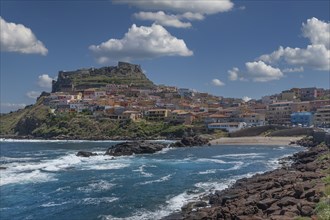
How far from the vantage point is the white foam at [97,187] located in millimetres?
39844

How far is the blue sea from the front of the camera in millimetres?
31844

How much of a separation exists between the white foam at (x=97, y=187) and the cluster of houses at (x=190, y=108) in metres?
77.7

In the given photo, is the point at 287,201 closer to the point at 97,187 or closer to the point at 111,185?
the point at 97,187

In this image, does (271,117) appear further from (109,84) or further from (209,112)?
(109,84)

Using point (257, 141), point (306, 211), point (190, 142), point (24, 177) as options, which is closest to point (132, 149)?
point (190, 142)

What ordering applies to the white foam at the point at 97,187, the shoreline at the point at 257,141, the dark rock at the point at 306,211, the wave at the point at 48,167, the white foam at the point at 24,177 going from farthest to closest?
the shoreline at the point at 257,141 → the wave at the point at 48,167 → the white foam at the point at 24,177 → the white foam at the point at 97,187 → the dark rock at the point at 306,211

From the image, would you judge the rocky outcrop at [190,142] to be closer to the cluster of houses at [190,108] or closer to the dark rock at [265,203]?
the cluster of houses at [190,108]

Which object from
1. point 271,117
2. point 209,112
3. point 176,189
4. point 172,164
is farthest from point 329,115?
point 176,189

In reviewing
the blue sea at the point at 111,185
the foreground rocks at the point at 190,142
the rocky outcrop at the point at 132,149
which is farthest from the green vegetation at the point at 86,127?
the blue sea at the point at 111,185

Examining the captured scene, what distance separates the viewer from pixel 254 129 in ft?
365

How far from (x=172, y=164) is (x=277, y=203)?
37.0 m

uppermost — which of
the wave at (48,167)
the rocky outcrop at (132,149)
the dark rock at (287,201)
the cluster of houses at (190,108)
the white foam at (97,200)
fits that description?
the cluster of houses at (190,108)

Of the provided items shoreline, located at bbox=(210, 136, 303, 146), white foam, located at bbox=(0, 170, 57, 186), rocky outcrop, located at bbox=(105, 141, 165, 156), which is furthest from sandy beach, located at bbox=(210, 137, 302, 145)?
white foam, located at bbox=(0, 170, 57, 186)

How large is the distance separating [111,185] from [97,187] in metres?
1.53
